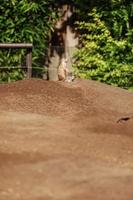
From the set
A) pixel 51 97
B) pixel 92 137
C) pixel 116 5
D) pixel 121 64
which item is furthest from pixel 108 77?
pixel 92 137

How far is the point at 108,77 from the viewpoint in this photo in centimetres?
1483

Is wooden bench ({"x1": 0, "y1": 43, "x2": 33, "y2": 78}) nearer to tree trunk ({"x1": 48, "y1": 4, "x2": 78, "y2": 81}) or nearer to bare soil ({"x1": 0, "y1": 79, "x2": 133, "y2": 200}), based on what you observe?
bare soil ({"x1": 0, "y1": 79, "x2": 133, "y2": 200})

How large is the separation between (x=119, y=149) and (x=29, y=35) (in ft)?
Result: 20.4

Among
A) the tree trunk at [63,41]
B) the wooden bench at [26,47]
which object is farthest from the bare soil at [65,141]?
the tree trunk at [63,41]

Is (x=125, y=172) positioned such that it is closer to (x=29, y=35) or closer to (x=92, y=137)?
(x=92, y=137)

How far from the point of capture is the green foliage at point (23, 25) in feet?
48.0

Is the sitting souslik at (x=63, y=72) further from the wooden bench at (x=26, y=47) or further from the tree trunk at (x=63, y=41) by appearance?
the wooden bench at (x=26, y=47)

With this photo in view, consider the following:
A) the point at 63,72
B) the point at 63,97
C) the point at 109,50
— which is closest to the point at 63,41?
the point at 63,72

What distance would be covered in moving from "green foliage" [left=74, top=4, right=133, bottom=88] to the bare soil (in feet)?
5.63

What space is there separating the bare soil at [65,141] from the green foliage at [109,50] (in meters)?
1.72

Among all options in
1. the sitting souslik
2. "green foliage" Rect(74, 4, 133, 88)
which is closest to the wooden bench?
the sitting souslik

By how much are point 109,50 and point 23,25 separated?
2.26 metres

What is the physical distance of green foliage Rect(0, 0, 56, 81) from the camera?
1462cm

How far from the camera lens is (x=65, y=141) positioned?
9.43m
